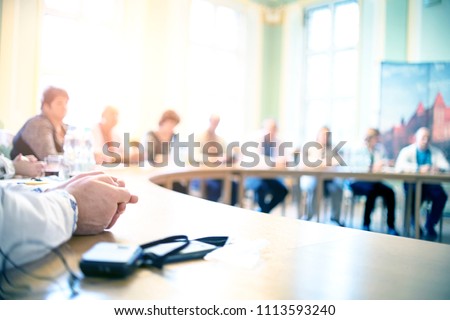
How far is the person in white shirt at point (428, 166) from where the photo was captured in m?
3.61

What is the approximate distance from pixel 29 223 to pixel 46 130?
5.08ft

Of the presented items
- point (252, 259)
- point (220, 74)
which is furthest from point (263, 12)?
point (252, 259)

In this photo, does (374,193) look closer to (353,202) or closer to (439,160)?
(353,202)

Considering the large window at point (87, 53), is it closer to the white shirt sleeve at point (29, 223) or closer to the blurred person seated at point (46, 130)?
the blurred person seated at point (46, 130)

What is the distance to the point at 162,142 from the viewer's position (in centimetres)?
344

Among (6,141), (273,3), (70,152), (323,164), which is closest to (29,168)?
(70,152)

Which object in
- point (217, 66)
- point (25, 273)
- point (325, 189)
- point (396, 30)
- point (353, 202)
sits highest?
point (396, 30)

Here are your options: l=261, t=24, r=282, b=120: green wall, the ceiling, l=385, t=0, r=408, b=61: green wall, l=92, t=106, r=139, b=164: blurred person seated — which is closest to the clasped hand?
l=92, t=106, r=139, b=164: blurred person seated

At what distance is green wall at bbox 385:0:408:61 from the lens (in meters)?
5.14

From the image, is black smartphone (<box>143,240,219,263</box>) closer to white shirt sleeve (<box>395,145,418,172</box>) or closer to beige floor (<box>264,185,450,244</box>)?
beige floor (<box>264,185,450,244</box>)

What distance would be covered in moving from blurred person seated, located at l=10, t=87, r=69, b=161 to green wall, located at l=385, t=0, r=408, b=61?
4.68m

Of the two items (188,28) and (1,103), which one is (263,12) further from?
(1,103)

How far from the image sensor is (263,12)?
664 cm

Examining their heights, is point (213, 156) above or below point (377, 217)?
above
